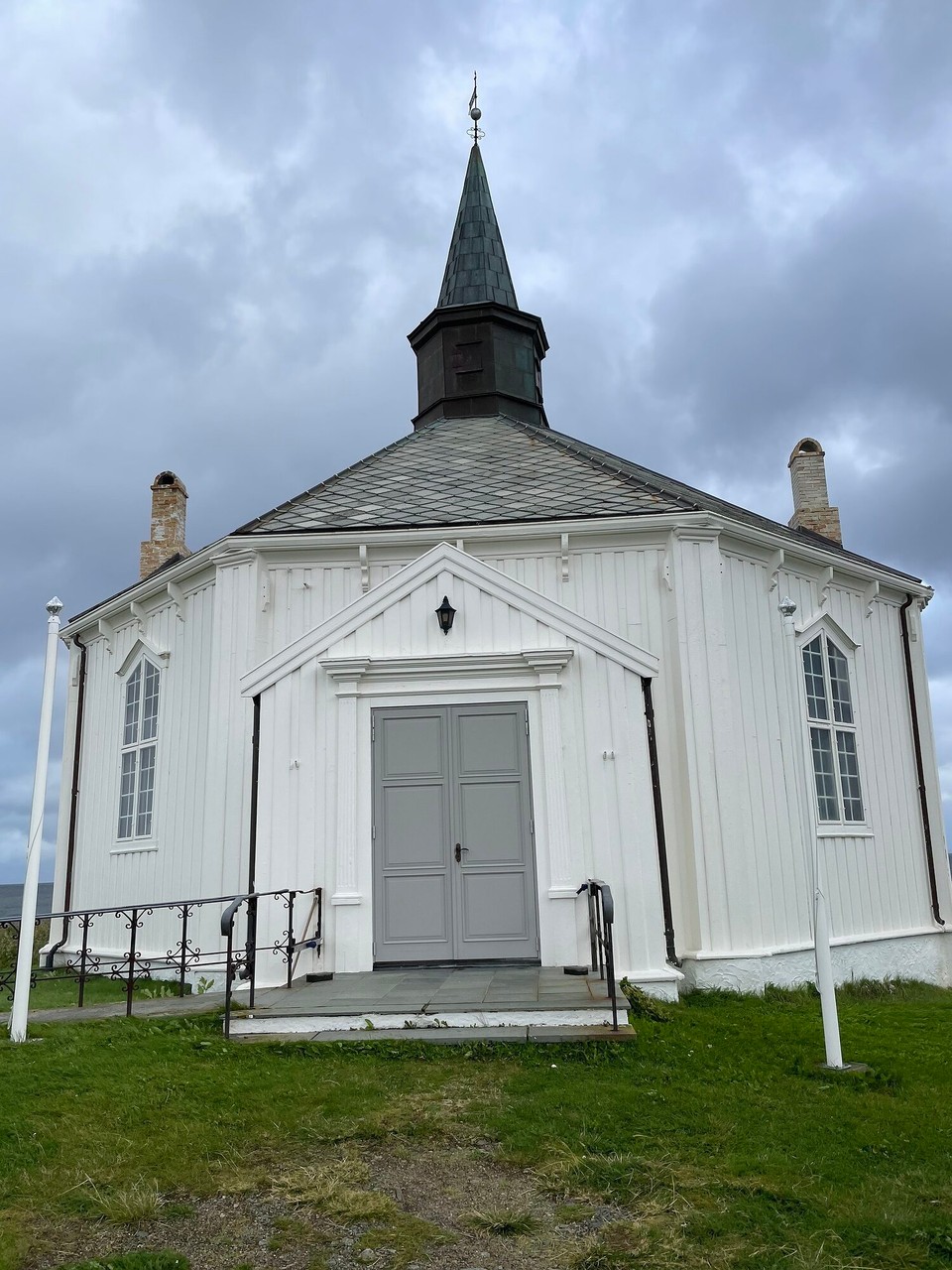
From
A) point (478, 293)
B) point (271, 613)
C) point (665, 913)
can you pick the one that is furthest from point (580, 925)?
point (478, 293)

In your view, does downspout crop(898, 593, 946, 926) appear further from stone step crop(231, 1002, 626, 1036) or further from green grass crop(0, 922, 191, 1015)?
green grass crop(0, 922, 191, 1015)

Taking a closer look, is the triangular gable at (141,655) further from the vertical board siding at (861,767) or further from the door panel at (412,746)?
the vertical board siding at (861,767)

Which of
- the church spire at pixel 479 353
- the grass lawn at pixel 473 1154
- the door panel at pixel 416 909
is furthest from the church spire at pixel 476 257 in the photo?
the grass lawn at pixel 473 1154

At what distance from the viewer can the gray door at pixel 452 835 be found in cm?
930

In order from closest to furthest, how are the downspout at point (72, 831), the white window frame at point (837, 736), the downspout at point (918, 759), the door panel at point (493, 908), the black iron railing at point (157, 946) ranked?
the black iron railing at point (157, 946), the door panel at point (493, 908), the white window frame at point (837, 736), the downspout at point (918, 759), the downspout at point (72, 831)

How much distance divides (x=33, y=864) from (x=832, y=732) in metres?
8.61

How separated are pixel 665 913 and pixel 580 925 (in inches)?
34.1

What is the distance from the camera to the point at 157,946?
38.0 feet

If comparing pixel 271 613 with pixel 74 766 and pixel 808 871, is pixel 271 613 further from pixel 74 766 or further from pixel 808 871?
pixel 808 871

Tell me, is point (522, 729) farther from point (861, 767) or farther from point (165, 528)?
point (165, 528)

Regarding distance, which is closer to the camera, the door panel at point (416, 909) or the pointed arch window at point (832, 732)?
the door panel at point (416, 909)

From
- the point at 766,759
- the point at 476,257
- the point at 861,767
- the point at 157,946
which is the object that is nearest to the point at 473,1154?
the point at 766,759

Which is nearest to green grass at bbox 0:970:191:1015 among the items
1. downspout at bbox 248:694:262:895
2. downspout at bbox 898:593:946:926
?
downspout at bbox 248:694:262:895

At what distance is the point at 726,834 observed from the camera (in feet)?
33.1
